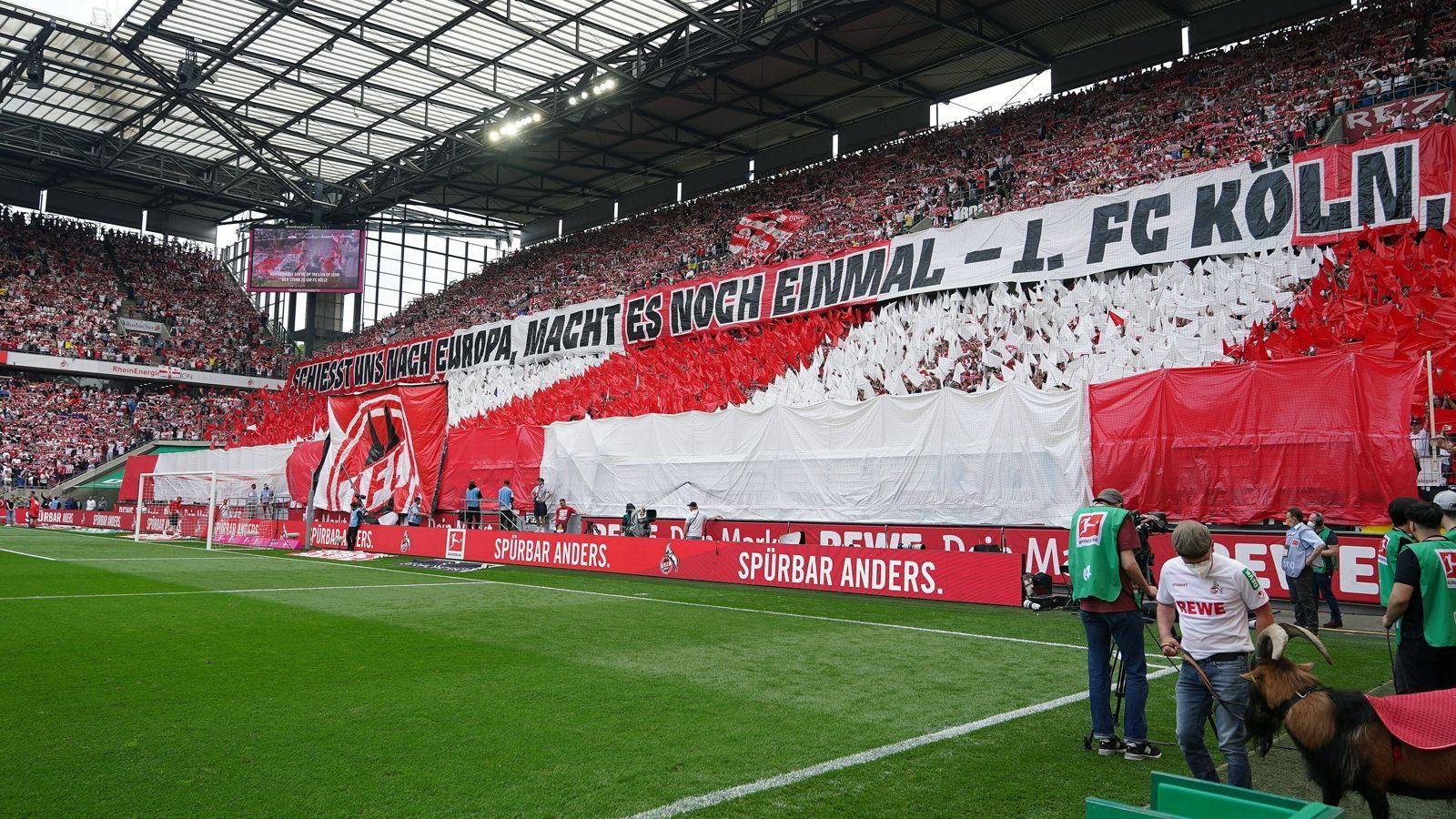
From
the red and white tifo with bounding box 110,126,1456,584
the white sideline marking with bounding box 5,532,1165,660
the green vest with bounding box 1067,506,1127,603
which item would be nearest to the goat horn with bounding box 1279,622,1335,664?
the green vest with bounding box 1067,506,1127,603

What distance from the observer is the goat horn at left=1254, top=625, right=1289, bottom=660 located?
4.38 m

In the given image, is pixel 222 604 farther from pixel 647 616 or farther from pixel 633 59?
pixel 633 59

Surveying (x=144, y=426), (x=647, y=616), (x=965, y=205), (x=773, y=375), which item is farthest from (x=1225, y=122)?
(x=144, y=426)

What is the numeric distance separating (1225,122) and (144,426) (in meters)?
48.2

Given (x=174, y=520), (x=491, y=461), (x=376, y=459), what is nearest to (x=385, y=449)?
(x=376, y=459)

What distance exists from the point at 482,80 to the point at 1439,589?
3215cm

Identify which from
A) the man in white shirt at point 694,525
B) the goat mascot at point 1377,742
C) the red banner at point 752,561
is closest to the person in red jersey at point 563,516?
the red banner at point 752,561

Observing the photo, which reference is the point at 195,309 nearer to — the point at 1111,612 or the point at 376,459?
the point at 376,459

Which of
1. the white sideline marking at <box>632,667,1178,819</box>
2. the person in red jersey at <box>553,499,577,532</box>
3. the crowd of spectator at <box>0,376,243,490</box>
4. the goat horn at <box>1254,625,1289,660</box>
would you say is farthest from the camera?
the crowd of spectator at <box>0,376,243,490</box>

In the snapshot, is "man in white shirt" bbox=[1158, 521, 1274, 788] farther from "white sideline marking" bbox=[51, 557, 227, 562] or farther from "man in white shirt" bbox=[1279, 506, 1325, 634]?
"white sideline marking" bbox=[51, 557, 227, 562]

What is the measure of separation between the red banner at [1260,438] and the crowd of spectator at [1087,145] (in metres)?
8.75

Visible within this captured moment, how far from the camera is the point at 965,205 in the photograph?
26.2 m

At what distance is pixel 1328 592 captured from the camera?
1177 cm

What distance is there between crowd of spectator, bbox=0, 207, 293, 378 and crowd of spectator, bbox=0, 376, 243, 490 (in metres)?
2.00
